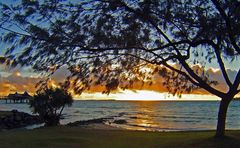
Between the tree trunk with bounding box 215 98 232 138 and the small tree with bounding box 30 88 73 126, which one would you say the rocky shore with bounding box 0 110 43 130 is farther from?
the tree trunk with bounding box 215 98 232 138

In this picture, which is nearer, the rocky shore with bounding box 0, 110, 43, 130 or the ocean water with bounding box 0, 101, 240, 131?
the rocky shore with bounding box 0, 110, 43, 130

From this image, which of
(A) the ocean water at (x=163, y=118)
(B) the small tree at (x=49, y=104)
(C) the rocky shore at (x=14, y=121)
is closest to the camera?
(B) the small tree at (x=49, y=104)

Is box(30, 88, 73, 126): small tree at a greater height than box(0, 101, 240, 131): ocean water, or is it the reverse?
box(30, 88, 73, 126): small tree

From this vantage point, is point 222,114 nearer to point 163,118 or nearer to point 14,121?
point 14,121

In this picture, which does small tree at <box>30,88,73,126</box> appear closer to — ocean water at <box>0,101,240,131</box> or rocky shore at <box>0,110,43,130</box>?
rocky shore at <box>0,110,43,130</box>

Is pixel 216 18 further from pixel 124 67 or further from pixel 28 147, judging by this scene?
pixel 28 147

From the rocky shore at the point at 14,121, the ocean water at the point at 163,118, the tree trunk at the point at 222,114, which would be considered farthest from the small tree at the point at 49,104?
the tree trunk at the point at 222,114

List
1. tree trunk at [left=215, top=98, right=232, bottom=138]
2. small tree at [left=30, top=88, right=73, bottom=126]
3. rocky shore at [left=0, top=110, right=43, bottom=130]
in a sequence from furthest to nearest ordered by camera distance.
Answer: rocky shore at [left=0, top=110, right=43, bottom=130] < small tree at [left=30, top=88, right=73, bottom=126] < tree trunk at [left=215, top=98, right=232, bottom=138]

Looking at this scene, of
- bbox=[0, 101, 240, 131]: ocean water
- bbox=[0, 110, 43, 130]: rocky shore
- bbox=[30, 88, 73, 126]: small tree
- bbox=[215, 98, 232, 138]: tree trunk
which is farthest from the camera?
bbox=[0, 101, 240, 131]: ocean water

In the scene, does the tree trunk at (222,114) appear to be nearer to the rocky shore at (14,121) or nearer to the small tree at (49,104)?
the small tree at (49,104)

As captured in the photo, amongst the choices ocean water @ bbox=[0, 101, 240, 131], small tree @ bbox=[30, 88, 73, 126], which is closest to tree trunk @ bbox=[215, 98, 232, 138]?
small tree @ bbox=[30, 88, 73, 126]

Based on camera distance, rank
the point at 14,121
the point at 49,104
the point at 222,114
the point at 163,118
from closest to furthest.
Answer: the point at 222,114 < the point at 49,104 < the point at 14,121 < the point at 163,118

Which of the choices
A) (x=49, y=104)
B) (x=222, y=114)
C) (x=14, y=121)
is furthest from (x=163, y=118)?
(x=222, y=114)

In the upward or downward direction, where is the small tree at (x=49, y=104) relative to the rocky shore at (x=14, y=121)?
upward
